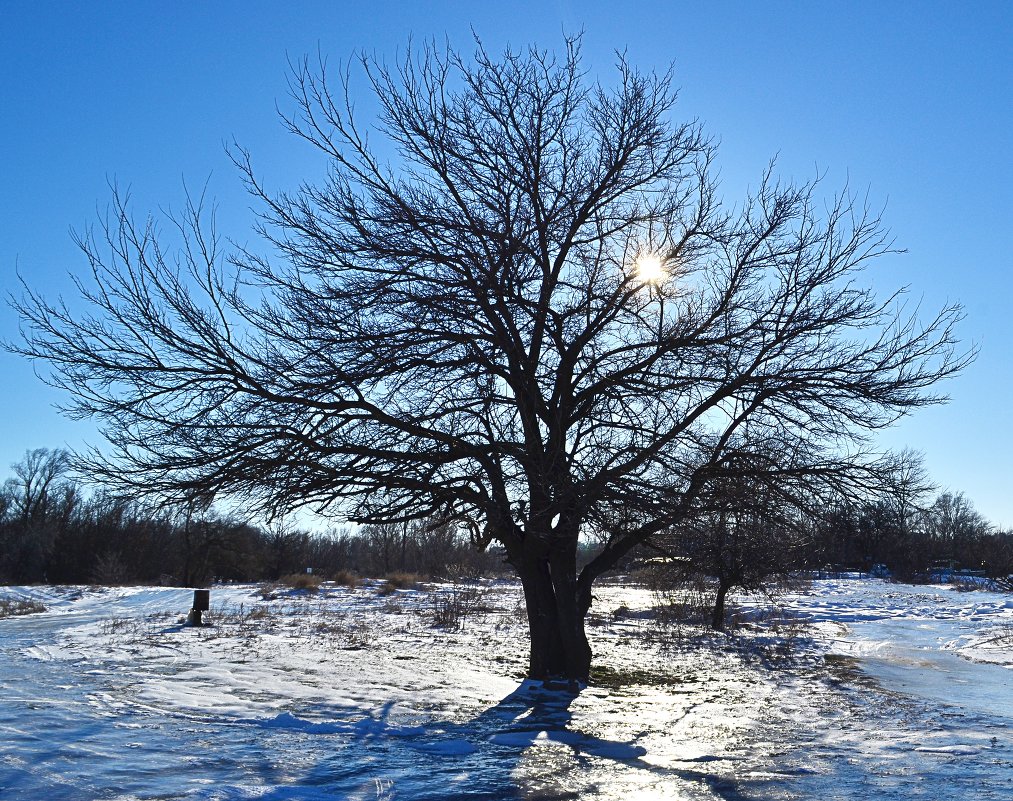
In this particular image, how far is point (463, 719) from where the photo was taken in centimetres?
862

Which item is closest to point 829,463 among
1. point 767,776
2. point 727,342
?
point 727,342

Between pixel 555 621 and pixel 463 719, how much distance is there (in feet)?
10.6

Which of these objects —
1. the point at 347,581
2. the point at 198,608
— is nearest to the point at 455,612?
the point at 198,608

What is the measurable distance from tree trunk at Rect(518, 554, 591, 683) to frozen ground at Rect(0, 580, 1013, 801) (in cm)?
55

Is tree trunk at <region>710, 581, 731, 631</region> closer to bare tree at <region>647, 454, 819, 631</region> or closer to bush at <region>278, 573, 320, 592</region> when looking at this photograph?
bare tree at <region>647, 454, 819, 631</region>

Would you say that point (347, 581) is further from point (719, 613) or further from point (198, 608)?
point (719, 613)

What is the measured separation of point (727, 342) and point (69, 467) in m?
8.39

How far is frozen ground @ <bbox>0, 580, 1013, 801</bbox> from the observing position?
579cm

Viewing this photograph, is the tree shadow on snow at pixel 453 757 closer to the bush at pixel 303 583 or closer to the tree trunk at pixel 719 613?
the tree trunk at pixel 719 613

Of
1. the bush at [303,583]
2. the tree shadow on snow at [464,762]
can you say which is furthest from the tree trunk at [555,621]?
the bush at [303,583]

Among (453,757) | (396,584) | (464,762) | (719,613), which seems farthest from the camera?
(396,584)

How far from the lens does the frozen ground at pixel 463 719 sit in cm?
579

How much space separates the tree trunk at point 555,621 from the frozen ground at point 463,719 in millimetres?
545

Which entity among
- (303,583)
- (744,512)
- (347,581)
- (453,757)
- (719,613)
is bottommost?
(453,757)
